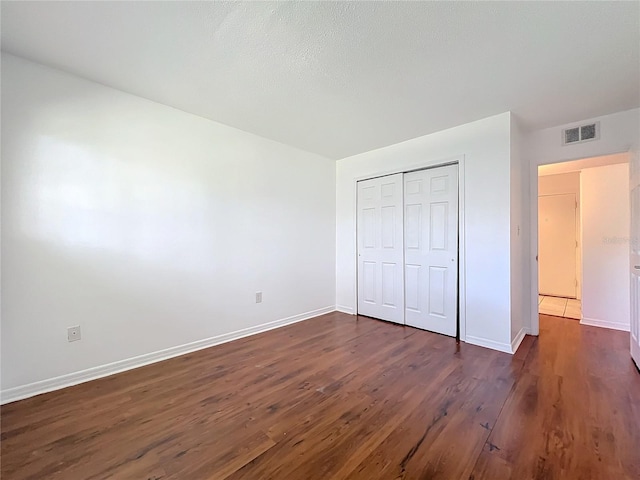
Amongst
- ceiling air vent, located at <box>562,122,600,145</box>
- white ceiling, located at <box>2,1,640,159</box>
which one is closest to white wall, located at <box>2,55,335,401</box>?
white ceiling, located at <box>2,1,640,159</box>

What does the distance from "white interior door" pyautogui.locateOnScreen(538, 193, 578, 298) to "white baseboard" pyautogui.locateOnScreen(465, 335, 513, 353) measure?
143 inches

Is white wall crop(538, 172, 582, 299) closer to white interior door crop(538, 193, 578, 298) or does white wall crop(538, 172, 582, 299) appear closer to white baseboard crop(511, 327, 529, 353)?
white interior door crop(538, 193, 578, 298)

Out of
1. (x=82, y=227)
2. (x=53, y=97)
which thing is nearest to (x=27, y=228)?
(x=82, y=227)

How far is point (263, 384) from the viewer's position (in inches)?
84.2

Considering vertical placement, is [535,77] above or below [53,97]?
above

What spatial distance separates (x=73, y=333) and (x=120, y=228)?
0.91 meters

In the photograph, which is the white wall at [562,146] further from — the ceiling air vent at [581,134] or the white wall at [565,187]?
the white wall at [565,187]

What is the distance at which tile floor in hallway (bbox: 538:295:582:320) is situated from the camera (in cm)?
412

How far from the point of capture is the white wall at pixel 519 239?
9.21 ft

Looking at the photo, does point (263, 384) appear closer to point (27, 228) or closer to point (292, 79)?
point (27, 228)

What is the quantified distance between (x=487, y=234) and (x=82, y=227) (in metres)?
3.77

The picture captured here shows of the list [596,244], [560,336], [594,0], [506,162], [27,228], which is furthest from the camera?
[596,244]

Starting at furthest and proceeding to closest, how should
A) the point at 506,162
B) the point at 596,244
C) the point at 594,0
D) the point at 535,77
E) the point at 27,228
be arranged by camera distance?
the point at 596,244, the point at 506,162, the point at 535,77, the point at 27,228, the point at 594,0

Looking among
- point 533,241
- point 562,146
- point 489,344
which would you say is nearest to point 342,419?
point 489,344
